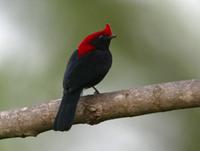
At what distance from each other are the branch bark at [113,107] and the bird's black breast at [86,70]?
0.76 feet

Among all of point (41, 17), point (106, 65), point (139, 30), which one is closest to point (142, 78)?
point (139, 30)

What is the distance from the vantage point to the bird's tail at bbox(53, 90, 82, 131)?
493cm

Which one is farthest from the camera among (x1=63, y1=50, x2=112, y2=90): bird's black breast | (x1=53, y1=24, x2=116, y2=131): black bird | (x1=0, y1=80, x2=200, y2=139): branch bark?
(x1=63, y1=50, x2=112, y2=90): bird's black breast

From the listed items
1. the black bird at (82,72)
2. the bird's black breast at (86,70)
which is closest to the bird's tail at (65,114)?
the black bird at (82,72)

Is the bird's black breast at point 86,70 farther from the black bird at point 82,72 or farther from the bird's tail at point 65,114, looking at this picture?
the bird's tail at point 65,114

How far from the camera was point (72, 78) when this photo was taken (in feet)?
17.5

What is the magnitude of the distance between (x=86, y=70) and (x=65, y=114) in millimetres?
595

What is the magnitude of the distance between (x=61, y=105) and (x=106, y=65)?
23.8 inches

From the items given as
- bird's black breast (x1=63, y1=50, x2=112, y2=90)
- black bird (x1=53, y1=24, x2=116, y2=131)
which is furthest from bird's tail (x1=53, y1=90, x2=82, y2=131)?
bird's black breast (x1=63, y1=50, x2=112, y2=90)

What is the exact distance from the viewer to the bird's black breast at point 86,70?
5.31m

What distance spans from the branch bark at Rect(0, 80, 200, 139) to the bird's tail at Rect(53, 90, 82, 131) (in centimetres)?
5

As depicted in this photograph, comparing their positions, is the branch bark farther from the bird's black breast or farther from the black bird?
the bird's black breast

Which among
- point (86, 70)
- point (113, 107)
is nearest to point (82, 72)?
point (86, 70)

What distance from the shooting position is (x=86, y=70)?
543cm
